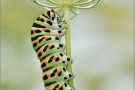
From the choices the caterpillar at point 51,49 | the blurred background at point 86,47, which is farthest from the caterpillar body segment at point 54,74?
the blurred background at point 86,47

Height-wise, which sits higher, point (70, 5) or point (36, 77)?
point (70, 5)

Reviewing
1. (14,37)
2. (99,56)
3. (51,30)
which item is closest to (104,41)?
(99,56)

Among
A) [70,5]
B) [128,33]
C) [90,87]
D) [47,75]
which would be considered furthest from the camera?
[128,33]

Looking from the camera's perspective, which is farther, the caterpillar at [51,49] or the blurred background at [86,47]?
the blurred background at [86,47]

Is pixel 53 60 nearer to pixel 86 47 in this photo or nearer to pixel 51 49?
pixel 51 49

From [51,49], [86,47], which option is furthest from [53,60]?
[86,47]

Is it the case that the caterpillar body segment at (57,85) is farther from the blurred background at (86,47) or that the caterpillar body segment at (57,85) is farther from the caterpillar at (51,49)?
the blurred background at (86,47)

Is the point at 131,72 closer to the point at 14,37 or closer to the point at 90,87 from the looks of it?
the point at 90,87
